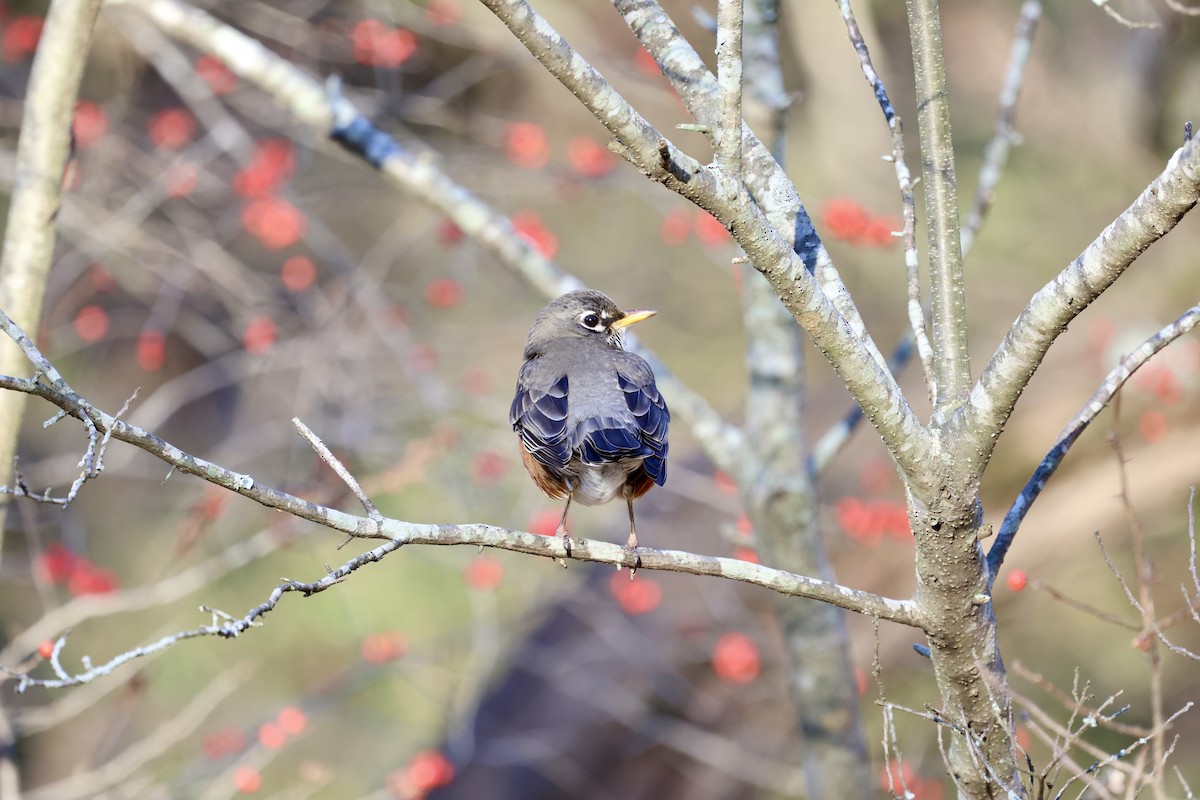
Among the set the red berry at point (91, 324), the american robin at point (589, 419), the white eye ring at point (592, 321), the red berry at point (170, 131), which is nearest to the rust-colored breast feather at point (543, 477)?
the american robin at point (589, 419)

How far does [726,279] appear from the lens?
11.0 meters

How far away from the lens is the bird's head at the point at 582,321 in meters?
4.04

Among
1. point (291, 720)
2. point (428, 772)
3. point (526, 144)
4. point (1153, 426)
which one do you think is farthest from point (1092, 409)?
point (526, 144)

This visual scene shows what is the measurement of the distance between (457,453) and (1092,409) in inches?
174

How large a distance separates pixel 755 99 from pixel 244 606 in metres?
5.98

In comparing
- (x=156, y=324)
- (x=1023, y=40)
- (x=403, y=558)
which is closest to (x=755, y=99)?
(x=1023, y=40)

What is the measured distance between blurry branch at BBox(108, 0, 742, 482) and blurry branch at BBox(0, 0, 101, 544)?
0.80m

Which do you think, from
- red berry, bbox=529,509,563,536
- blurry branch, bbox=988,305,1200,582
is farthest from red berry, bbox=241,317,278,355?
blurry branch, bbox=988,305,1200,582

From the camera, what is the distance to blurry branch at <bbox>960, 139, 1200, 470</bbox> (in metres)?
1.87

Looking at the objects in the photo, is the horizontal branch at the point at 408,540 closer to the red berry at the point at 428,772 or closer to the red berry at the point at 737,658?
the red berry at the point at 428,772

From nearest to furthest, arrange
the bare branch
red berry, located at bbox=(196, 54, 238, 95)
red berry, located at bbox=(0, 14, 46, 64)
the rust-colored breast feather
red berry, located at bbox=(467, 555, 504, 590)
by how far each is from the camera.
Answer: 1. the bare branch
2. the rust-colored breast feather
3. red berry, located at bbox=(467, 555, 504, 590)
4. red berry, located at bbox=(196, 54, 238, 95)
5. red berry, located at bbox=(0, 14, 46, 64)

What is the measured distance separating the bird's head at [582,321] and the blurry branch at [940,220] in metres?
1.69

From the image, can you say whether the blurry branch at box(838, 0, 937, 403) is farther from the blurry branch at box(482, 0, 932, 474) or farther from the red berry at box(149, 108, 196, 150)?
the red berry at box(149, 108, 196, 150)

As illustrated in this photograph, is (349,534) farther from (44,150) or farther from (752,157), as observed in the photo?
(44,150)
